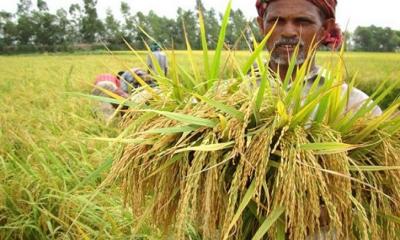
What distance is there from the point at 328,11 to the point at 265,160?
3.41 feet

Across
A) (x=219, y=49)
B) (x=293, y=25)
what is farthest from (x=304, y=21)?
(x=219, y=49)

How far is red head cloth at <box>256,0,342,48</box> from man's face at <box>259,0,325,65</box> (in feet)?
0.08

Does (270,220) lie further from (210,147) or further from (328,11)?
(328,11)

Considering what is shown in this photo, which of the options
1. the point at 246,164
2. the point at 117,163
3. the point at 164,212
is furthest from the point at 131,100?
the point at 246,164

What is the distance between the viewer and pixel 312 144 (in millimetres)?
926

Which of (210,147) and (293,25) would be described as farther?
(293,25)

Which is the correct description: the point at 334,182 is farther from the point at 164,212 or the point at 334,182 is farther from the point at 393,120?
the point at 164,212

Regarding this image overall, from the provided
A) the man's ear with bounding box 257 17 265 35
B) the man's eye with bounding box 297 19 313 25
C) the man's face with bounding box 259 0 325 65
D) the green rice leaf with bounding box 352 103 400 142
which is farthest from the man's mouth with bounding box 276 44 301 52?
the green rice leaf with bounding box 352 103 400 142

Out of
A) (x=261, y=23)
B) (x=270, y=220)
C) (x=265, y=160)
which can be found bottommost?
(x=270, y=220)

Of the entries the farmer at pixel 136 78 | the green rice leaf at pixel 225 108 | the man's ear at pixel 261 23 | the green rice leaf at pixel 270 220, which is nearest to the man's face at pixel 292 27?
the man's ear at pixel 261 23

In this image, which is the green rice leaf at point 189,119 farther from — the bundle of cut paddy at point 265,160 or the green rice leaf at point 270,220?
the green rice leaf at point 270,220

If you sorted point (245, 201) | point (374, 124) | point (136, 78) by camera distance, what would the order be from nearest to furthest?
point (245, 201), point (374, 124), point (136, 78)

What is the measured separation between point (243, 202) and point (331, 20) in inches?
45.2

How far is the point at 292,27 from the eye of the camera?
1.68m
